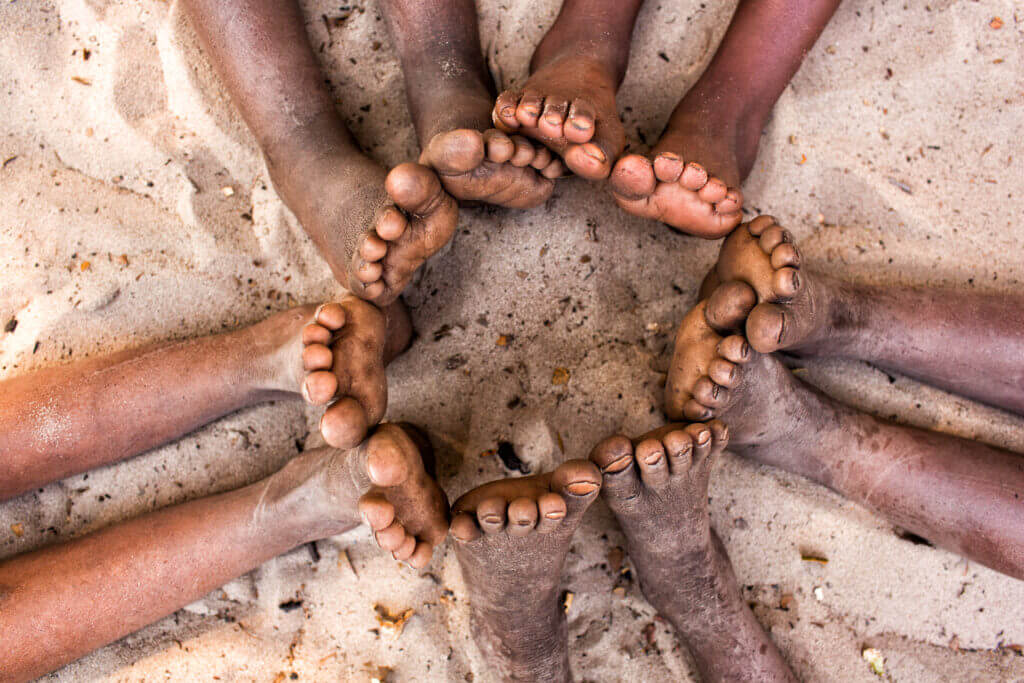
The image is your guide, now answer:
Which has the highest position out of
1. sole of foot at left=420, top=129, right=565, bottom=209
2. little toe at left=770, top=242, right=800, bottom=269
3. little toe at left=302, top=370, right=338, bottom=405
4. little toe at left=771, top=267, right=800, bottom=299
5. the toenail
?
sole of foot at left=420, top=129, right=565, bottom=209

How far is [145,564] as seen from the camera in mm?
1455

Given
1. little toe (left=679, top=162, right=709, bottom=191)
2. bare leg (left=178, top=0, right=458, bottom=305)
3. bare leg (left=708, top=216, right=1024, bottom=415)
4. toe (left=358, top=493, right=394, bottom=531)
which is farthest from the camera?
bare leg (left=708, top=216, right=1024, bottom=415)

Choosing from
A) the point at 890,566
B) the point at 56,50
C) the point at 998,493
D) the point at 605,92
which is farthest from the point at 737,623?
the point at 56,50

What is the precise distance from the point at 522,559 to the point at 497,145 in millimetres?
729

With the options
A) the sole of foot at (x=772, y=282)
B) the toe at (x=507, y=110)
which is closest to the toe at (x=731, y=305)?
the sole of foot at (x=772, y=282)

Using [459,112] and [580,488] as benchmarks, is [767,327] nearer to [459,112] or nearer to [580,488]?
[580,488]

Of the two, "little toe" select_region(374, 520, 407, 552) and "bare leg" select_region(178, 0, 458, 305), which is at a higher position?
"bare leg" select_region(178, 0, 458, 305)

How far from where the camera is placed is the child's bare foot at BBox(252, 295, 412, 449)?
1.15 metres

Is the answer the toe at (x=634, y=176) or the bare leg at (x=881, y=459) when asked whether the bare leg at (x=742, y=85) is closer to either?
the toe at (x=634, y=176)

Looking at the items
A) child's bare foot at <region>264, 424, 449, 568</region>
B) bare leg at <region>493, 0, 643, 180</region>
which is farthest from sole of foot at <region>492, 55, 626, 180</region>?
child's bare foot at <region>264, 424, 449, 568</region>

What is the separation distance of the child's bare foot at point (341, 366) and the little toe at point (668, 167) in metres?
0.57

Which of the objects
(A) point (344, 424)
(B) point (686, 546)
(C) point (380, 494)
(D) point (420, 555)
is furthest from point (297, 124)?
(B) point (686, 546)

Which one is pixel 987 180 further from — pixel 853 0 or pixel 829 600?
pixel 829 600

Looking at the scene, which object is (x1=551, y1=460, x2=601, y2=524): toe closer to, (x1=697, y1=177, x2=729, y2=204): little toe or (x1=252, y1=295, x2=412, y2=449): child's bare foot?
(x1=252, y1=295, x2=412, y2=449): child's bare foot
